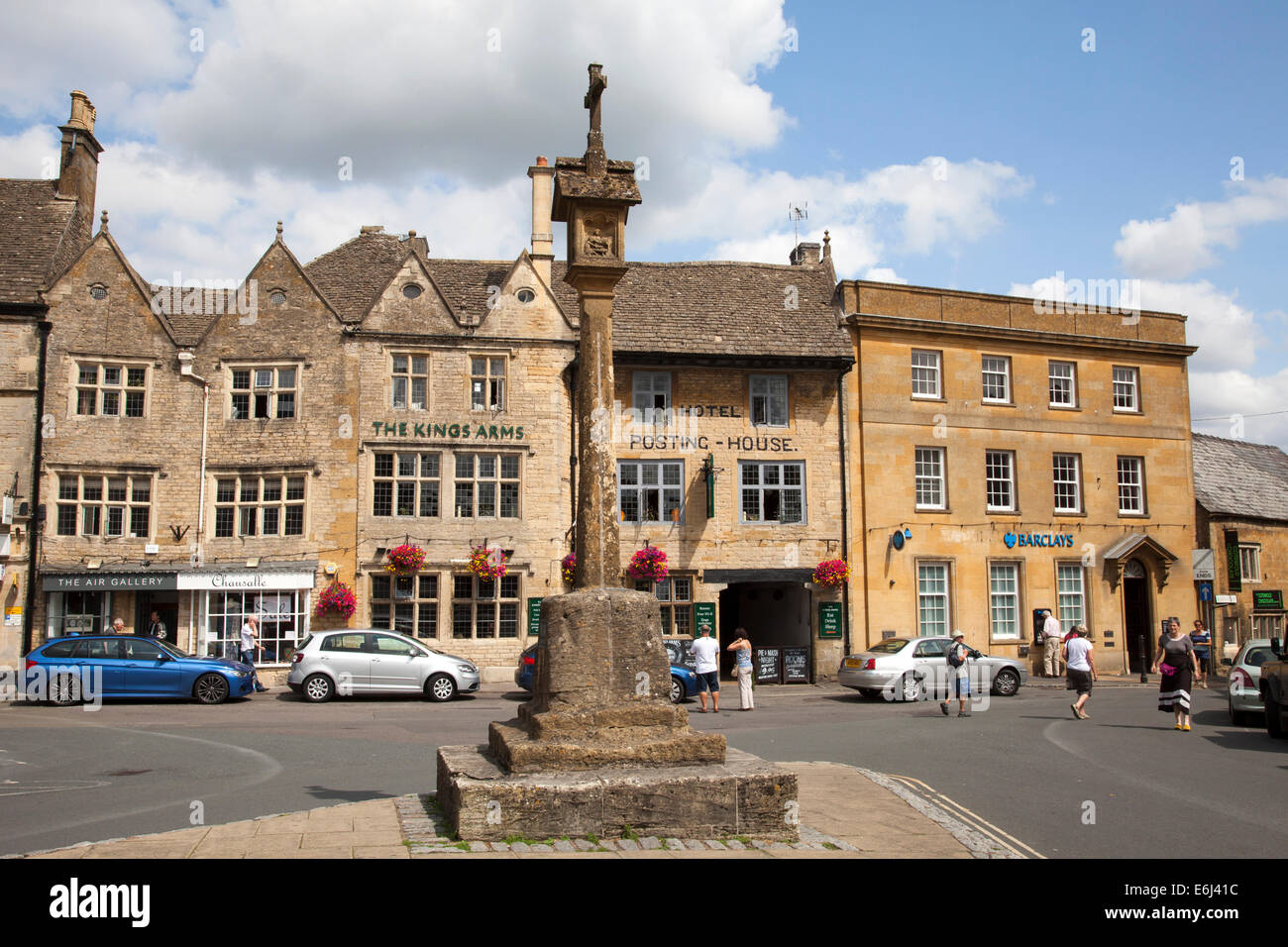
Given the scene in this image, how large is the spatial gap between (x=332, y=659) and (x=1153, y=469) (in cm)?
2390

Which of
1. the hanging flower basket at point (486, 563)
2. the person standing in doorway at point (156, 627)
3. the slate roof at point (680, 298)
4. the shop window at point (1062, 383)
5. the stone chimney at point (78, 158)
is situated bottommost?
the person standing in doorway at point (156, 627)

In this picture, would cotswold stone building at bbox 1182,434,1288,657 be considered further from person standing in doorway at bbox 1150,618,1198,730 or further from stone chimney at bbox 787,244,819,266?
person standing in doorway at bbox 1150,618,1198,730

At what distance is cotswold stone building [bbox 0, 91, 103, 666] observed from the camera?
2369cm

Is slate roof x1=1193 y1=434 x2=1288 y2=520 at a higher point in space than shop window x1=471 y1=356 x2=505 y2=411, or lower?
lower

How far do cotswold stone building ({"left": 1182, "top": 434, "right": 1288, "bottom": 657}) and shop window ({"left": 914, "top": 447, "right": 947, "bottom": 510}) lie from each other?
29.6ft

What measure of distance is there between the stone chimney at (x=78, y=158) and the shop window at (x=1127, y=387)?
2995 centimetres

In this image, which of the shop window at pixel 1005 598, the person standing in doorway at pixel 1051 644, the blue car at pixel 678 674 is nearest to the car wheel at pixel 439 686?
the blue car at pixel 678 674

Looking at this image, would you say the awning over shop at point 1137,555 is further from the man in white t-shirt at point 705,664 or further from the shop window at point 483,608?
the shop window at point 483,608

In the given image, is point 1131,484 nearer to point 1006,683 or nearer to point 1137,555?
point 1137,555

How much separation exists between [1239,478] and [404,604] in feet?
88.9

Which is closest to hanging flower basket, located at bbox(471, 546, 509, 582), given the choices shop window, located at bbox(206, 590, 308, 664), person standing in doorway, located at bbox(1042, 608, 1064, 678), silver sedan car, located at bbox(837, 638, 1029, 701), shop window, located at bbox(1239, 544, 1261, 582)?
shop window, located at bbox(206, 590, 308, 664)

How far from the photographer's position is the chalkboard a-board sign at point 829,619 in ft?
85.8

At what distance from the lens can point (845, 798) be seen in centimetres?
949

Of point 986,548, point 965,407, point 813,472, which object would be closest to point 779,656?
point 813,472
